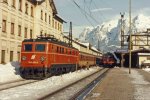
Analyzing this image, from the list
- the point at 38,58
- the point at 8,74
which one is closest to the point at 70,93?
the point at 38,58

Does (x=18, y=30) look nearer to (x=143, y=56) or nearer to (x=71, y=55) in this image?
(x=71, y=55)

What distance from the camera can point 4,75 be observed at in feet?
94.3

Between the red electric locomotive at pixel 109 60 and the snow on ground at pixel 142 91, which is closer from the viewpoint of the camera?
the snow on ground at pixel 142 91

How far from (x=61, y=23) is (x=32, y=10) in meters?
22.2

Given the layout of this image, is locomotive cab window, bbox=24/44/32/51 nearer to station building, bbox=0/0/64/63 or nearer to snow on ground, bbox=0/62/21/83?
snow on ground, bbox=0/62/21/83

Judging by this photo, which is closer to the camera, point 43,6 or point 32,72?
point 32,72

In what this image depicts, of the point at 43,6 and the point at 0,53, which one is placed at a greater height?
the point at 43,6

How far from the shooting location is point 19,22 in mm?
47156

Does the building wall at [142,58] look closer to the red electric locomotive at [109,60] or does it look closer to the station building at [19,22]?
the red electric locomotive at [109,60]

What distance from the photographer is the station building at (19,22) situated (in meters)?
41.5

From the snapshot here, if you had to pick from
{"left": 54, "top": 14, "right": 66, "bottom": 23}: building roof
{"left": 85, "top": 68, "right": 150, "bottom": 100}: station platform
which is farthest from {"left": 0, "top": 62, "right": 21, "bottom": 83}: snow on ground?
{"left": 54, "top": 14, "right": 66, "bottom": 23}: building roof

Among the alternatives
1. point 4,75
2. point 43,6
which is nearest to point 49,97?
point 4,75

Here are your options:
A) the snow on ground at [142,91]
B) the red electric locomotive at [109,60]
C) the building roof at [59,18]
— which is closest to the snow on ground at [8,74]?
the snow on ground at [142,91]

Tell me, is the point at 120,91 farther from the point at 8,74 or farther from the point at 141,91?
the point at 8,74
